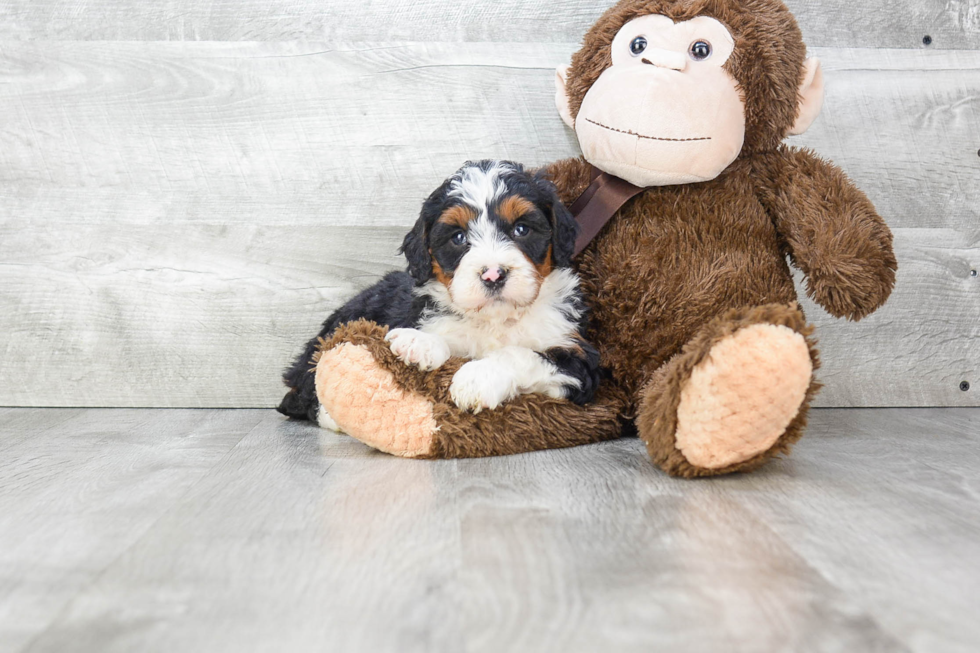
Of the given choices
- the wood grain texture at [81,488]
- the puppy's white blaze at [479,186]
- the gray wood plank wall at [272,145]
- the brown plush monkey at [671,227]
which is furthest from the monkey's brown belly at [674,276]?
the wood grain texture at [81,488]

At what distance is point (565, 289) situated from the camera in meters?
1.74

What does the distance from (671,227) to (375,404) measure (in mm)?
733

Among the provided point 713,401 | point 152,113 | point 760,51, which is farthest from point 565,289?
point 152,113

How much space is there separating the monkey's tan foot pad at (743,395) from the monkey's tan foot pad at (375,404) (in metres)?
0.49

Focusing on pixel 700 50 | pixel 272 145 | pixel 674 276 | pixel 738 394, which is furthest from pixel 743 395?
pixel 272 145

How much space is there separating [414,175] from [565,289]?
0.71 meters

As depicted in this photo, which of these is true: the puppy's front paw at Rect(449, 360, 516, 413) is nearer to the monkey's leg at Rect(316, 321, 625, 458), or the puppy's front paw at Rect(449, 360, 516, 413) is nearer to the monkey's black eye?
the monkey's leg at Rect(316, 321, 625, 458)

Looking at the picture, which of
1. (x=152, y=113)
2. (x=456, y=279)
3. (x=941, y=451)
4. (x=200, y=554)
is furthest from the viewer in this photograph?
(x=152, y=113)

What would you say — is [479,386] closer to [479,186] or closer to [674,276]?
[479,186]

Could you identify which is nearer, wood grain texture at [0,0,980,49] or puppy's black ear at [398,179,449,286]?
puppy's black ear at [398,179,449,286]

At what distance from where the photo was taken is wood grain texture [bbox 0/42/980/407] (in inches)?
88.3

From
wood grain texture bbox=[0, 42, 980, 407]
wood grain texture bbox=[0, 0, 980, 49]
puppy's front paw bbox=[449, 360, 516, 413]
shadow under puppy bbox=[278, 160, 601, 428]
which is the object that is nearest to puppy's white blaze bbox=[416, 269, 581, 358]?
shadow under puppy bbox=[278, 160, 601, 428]

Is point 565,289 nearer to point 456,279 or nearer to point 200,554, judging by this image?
point 456,279

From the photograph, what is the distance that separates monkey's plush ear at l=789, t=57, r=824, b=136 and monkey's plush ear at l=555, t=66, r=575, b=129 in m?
0.49
